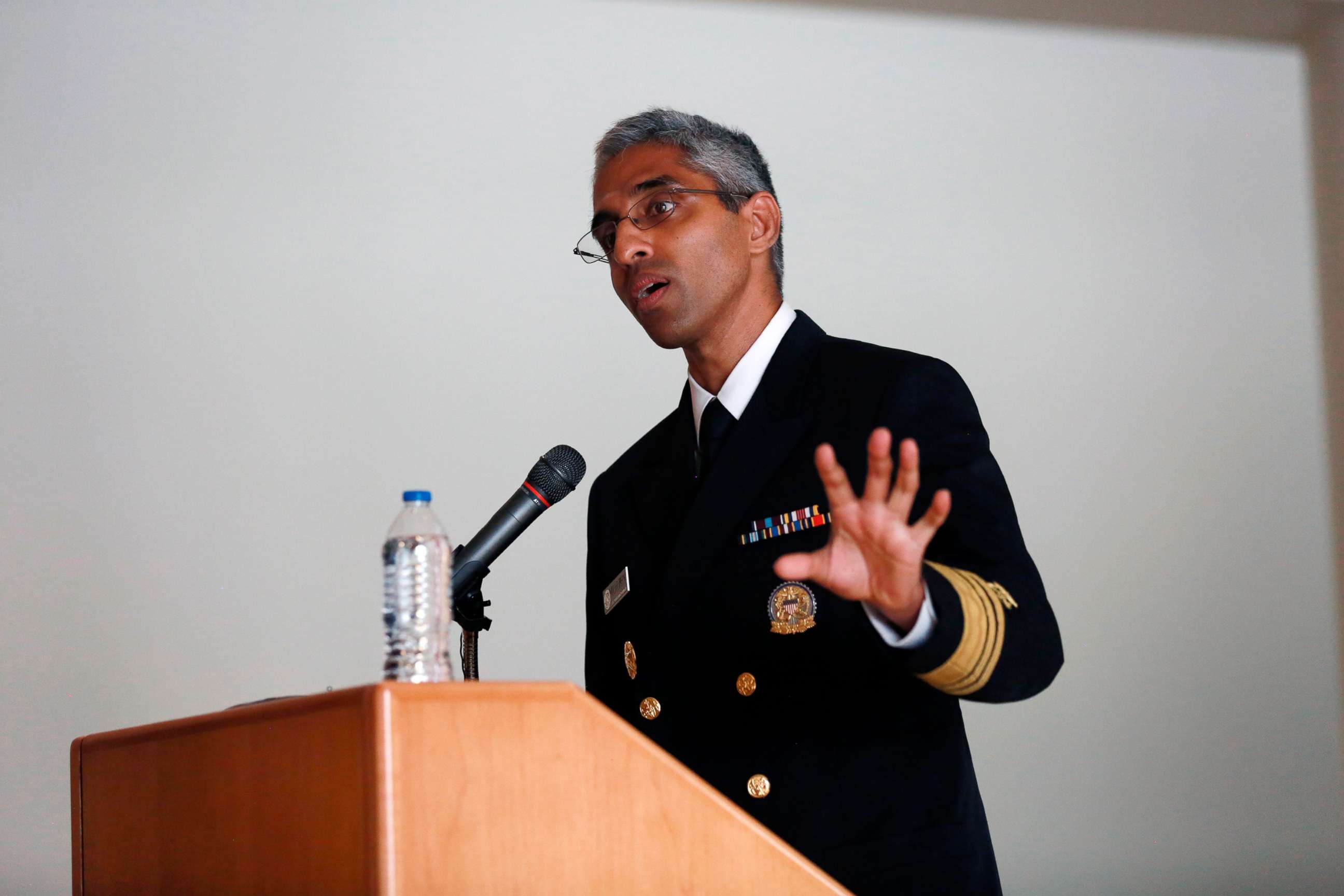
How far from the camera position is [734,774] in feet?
5.71

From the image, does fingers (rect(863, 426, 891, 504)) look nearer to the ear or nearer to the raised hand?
the raised hand

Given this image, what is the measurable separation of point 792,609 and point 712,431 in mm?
402

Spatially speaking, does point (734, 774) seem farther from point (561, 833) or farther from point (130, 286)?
point (130, 286)

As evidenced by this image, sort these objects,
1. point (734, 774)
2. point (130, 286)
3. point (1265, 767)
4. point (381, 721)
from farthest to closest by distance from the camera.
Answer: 1. point (1265, 767)
2. point (130, 286)
3. point (734, 774)
4. point (381, 721)

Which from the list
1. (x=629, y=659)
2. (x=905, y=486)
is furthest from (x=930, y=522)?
(x=629, y=659)

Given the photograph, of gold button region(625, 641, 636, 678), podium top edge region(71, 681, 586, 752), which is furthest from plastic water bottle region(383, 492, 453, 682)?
gold button region(625, 641, 636, 678)

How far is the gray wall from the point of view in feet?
11.1

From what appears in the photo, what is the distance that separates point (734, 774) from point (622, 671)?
35cm

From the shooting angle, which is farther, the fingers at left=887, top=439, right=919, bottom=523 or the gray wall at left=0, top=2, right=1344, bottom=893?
the gray wall at left=0, top=2, right=1344, bottom=893

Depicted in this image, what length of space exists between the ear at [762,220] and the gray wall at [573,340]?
1408mm

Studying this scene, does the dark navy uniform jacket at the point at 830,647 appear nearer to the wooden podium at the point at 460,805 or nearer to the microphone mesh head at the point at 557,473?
the microphone mesh head at the point at 557,473

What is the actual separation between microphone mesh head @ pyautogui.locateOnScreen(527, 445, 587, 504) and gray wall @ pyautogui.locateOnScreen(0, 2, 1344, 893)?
1741mm

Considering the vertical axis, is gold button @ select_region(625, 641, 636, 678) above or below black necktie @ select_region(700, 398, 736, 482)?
below

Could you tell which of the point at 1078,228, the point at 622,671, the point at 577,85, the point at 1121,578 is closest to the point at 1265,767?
the point at 1121,578
